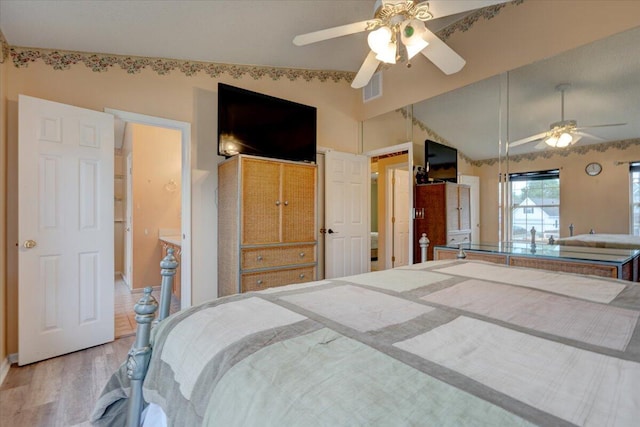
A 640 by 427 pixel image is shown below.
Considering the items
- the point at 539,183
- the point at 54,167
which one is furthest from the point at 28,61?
the point at 539,183

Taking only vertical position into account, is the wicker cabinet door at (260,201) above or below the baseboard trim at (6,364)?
above

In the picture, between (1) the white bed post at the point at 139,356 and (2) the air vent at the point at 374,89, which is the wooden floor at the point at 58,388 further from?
(2) the air vent at the point at 374,89

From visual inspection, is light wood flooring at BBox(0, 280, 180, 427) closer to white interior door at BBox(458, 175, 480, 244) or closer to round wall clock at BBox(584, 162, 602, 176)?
white interior door at BBox(458, 175, 480, 244)

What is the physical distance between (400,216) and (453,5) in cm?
364

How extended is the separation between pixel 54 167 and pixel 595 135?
408 centimetres

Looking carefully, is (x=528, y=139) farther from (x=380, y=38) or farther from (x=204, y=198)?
(x=204, y=198)

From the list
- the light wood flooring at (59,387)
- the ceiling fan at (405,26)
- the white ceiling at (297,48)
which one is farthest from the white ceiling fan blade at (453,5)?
the light wood flooring at (59,387)

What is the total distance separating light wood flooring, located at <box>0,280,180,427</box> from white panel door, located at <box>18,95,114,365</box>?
0.40 ft

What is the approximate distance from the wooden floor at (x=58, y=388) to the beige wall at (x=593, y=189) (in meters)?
3.51

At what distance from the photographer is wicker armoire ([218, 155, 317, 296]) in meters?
2.81

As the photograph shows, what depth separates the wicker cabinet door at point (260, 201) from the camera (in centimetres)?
282

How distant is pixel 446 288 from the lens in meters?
1.30

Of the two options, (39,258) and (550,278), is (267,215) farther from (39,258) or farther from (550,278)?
(550,278)

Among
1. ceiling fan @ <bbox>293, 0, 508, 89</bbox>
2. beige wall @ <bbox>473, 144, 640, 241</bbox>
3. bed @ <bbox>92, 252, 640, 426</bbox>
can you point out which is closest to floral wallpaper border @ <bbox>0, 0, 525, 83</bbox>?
ceiling fan @ <bbox>293, 0, 508, 89</bbox>
